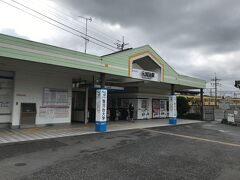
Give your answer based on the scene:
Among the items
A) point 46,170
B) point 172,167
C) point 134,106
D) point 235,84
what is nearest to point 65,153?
point 46,170

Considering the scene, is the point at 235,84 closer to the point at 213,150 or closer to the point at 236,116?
the point at 236,116

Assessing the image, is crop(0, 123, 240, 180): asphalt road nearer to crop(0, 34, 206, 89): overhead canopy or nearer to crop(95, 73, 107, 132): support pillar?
crop(95, 73, 107, 132): support pillar

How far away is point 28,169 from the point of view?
5.33 metres

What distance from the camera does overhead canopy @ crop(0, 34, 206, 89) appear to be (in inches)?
322

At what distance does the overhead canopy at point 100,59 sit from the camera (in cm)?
819

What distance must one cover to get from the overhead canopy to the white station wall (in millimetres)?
3596

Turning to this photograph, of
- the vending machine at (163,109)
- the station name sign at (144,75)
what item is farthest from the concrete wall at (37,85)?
the vending machine at (163,109)

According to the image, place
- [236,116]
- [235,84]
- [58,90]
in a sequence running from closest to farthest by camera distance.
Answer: [58,90]
[236,116]
[235,84]

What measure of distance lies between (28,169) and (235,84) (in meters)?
24.1

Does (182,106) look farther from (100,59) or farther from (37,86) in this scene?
(37,86)

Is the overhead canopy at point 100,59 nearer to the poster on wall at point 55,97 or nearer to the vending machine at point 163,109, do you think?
the poster on wall at point 55,97

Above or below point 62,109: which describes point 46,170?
below

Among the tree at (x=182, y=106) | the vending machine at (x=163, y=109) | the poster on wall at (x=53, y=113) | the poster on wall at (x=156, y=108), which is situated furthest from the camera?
the tree at (x=182, y=106)

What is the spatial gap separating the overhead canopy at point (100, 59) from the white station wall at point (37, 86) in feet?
11.8
